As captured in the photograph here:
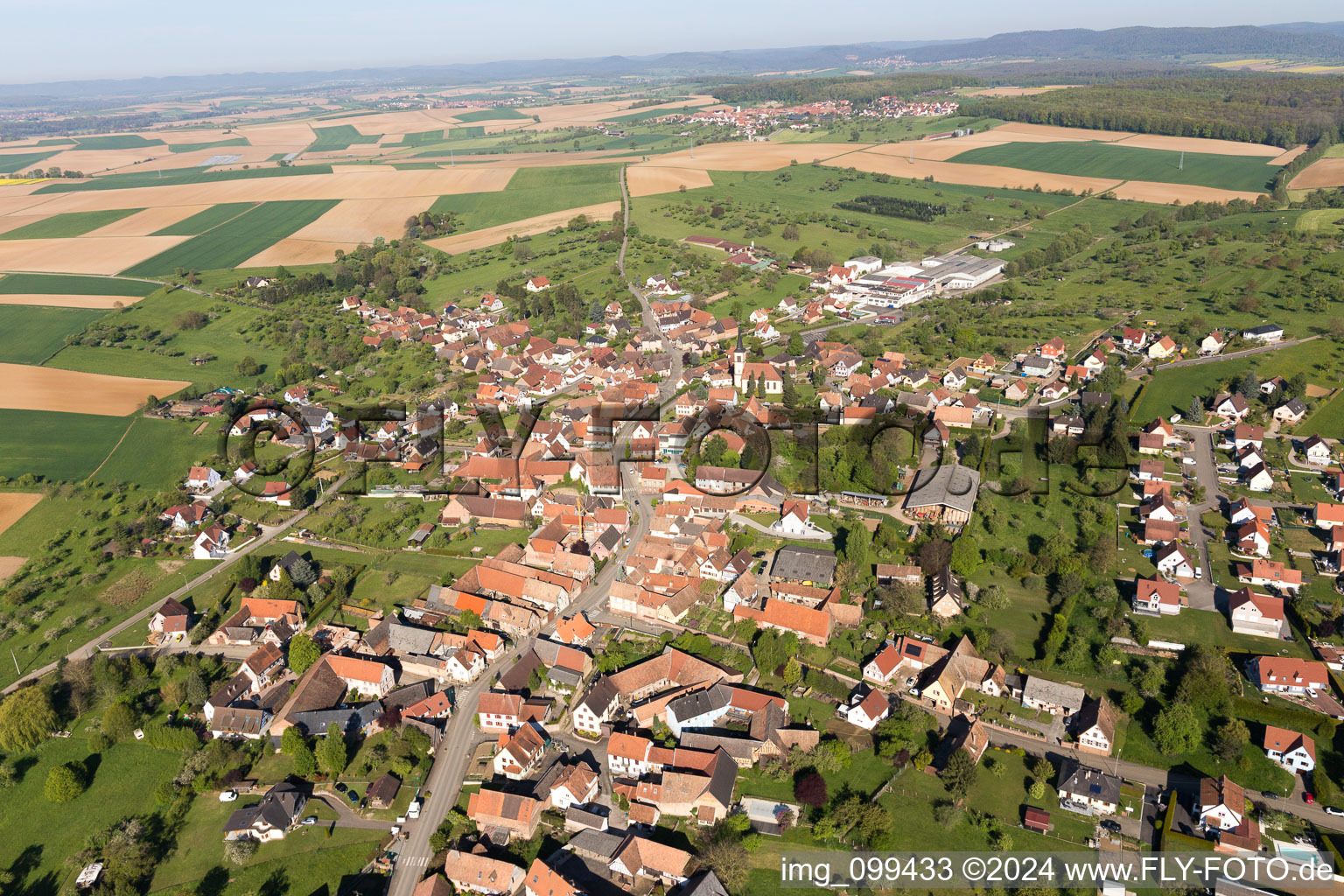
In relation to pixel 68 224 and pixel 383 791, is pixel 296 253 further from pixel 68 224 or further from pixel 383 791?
pixel 383 791

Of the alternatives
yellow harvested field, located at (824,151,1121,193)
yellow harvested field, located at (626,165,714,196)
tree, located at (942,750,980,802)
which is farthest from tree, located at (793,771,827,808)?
yellow harvested field, located at (824,151,1121,193)

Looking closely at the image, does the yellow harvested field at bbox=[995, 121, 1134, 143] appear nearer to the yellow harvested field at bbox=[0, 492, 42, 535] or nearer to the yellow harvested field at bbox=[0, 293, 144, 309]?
the yellow harvested field at bbox=[0, 293, 144, 309]

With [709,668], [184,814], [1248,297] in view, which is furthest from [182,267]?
[1248,297]

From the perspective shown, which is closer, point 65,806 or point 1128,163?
point 65,806

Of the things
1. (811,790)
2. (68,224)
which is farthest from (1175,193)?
(68,224)

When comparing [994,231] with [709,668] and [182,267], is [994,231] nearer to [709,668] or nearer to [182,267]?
[709,668]

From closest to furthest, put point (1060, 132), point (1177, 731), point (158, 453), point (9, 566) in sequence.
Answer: point (1177, 731), point (9, 566), point (158, 453), point (1060, 132)

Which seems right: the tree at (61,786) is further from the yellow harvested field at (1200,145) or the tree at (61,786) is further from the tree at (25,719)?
the yellow harvested field at (1200,145)
